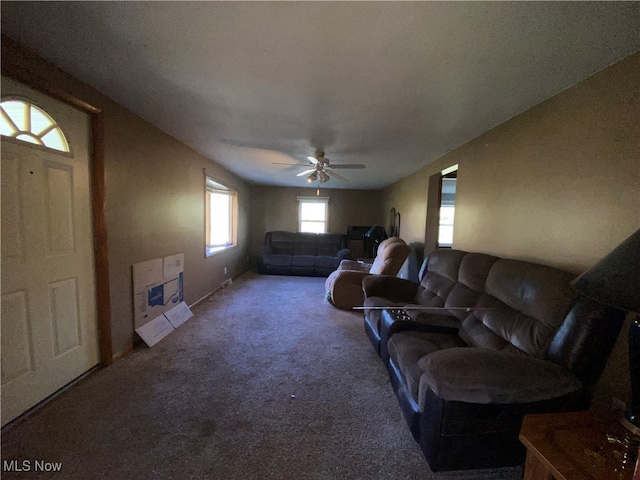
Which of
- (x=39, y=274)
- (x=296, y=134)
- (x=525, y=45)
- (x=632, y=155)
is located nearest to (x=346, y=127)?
(x=296, y=134)

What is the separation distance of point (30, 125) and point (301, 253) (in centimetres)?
514

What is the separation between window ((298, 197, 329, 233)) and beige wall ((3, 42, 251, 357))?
3.54 m

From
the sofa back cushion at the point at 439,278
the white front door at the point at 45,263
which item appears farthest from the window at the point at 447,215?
the white front door at the point at 45,263

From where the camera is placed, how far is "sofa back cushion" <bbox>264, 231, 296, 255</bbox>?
6441mm

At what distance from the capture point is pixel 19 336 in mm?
1525

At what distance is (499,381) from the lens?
1128 millimetres

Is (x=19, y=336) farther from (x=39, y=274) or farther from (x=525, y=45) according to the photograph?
(x=525, y=45)

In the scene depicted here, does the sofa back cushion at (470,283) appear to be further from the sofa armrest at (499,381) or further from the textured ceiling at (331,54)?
the textured ceiling at (331,54)

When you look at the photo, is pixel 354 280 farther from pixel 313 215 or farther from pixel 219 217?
pixel 313 215

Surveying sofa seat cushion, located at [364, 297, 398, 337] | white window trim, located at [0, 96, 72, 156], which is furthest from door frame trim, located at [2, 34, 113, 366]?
sofa seat cushion, located at [364, 297, 398, 337]

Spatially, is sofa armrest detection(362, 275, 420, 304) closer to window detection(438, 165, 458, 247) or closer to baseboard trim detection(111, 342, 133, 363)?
baseboard trim detection(111, 342, 133, 363)

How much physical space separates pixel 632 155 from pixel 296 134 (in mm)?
2441

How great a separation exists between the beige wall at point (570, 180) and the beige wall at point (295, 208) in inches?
173

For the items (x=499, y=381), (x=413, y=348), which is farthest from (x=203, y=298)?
(x=499, y=381)
